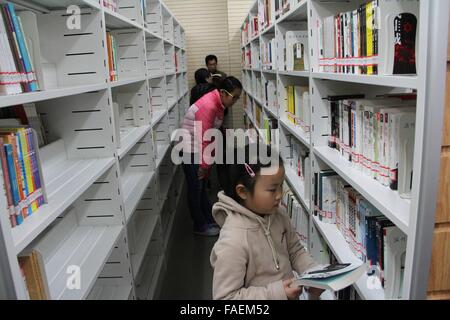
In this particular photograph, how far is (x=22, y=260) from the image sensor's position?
3.63 ft

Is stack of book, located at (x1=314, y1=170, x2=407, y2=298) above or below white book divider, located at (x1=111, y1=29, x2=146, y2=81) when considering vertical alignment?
below

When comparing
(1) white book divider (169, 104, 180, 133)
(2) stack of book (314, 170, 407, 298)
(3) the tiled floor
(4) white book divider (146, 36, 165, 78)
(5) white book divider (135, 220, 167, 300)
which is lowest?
(3) the tiled floor

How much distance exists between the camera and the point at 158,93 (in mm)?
4000

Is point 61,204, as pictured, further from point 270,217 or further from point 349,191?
point 349,191

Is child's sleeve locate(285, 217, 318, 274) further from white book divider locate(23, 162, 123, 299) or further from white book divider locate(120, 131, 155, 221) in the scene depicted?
white book divider locate(120, 131, 155, 221)

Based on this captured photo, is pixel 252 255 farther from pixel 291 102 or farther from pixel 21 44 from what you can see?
pixel 291 102

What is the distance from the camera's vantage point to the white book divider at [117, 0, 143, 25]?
3.00 metres

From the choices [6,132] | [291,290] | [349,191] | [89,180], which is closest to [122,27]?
[89,180]

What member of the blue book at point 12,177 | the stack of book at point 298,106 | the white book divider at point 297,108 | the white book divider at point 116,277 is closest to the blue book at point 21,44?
the blue book at point 12,177

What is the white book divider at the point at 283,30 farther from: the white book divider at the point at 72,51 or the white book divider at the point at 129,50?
the white book divider at the point at 72,51

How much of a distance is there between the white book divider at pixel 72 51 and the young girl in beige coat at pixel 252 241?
903 mm

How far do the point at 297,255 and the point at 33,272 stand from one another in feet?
3.45

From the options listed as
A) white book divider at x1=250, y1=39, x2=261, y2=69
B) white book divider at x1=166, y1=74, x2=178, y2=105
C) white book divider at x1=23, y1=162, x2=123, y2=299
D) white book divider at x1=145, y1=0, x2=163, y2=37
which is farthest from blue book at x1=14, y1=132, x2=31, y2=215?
white book divider at x1=250, y1=39, x2=261, y2=69

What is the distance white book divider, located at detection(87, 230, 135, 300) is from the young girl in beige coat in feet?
2.76
